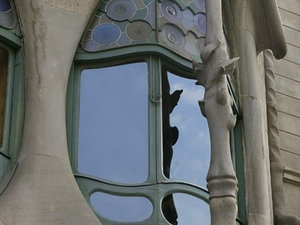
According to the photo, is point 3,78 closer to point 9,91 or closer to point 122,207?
point 9,91

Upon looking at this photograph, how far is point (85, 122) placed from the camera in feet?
32.7

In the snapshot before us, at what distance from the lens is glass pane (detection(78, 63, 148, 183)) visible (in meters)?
9.77

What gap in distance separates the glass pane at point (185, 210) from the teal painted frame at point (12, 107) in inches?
65.8

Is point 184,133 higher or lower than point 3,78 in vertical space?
lower

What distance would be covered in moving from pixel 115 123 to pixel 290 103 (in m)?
4.83

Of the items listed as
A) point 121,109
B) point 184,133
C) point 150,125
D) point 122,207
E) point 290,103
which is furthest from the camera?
point 290,103

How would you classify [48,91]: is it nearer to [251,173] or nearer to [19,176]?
[19,176]

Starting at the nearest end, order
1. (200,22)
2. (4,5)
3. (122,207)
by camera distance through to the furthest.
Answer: (122,207) → (4,5) → (200,22)

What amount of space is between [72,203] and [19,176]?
2.00 feet

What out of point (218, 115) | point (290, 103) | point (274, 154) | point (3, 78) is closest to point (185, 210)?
point (218, 115)

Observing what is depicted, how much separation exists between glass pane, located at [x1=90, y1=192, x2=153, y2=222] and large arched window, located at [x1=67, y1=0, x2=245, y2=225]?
0.4 inches

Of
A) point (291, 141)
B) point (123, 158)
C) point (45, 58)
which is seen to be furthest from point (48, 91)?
point (291, 141)

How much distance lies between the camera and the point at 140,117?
1006 centimetres

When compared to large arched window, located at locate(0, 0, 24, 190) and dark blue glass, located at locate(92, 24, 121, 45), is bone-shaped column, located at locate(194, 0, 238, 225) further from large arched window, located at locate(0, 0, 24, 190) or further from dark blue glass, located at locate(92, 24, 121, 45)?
large arched window, located at locate(0, 0, 24, 190)
